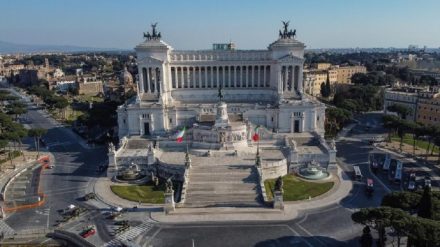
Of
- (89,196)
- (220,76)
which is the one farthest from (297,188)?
(220,76)

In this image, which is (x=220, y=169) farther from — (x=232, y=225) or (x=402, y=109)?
(x=402, y=109)

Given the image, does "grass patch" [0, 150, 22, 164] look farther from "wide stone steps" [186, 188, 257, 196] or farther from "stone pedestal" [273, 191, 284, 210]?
"stone pedestal" [273, 191, 284, 210]

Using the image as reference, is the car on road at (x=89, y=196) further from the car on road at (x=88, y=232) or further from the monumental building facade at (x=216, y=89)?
the monumental building facade at (x=216, y=89)

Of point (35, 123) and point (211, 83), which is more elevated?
point (211, 83)

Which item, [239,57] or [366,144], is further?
[239,57]

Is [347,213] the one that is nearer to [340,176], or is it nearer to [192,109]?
[340,176]

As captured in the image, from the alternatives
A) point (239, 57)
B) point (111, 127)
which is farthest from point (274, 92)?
point (111, 127)
